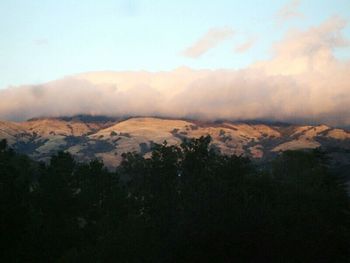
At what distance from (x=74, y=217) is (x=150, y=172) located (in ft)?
39.4

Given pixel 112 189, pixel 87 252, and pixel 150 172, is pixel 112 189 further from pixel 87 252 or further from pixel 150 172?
pixel 87 252

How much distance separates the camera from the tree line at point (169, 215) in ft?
131

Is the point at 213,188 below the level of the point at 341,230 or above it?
above

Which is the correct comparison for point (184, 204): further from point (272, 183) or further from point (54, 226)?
point (272, 183)

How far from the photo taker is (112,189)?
193 feet

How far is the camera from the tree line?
40031 millimetres

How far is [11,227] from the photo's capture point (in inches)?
1622

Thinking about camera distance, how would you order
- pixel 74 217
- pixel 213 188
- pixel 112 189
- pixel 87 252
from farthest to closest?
pixel 112 189 < pixel 74 217 < pixel 213 188 < pixel 87 252

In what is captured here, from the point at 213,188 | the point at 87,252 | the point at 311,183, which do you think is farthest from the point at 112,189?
the point at 311,183

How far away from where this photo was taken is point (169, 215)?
169 ft

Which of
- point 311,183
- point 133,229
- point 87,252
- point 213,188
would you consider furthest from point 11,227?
point 311,183

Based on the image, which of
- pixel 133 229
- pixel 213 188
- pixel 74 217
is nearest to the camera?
pixel 133 229

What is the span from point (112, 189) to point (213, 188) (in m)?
15.5

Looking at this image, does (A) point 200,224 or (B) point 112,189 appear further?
(B) point 112,189
